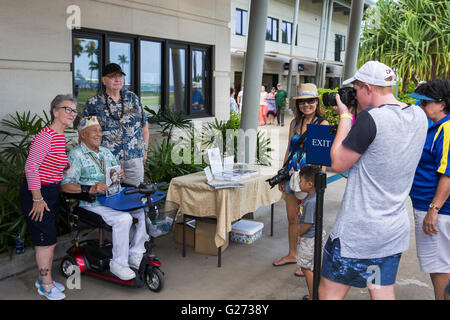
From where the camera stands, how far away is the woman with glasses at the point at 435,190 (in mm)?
3084

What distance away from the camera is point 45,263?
3762mm

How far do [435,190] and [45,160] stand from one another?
3.08 meters

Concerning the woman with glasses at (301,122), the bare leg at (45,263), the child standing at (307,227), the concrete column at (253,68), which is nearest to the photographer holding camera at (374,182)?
the child standing at (307,227)

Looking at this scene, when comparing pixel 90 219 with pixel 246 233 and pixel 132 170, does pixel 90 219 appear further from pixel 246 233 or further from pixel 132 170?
pixel 246 233

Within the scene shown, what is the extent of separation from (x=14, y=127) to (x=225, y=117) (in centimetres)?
496

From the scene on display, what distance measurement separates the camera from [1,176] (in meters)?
4.54

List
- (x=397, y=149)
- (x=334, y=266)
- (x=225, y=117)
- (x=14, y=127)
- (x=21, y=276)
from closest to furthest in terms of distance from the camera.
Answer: (x=397, y=149) < (x=334, y=266) < (x=21, y=276) < (x=14, y=127) < (x=225, y=117)

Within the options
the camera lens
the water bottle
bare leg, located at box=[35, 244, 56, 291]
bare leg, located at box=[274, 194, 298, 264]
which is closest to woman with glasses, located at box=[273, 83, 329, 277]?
bare leg, located at box=[274, 194, 298, 264]

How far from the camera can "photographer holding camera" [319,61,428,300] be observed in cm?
232

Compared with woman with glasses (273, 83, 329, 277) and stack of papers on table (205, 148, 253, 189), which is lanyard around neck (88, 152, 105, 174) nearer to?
stack of papers on table (205, 148, 253, 189)

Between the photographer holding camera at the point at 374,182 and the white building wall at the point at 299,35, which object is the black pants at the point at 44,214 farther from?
the white building wall at the point at 299,35

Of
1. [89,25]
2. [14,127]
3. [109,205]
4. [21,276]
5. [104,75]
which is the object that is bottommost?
[21,276]

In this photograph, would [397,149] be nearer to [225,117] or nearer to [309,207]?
[309,207]
